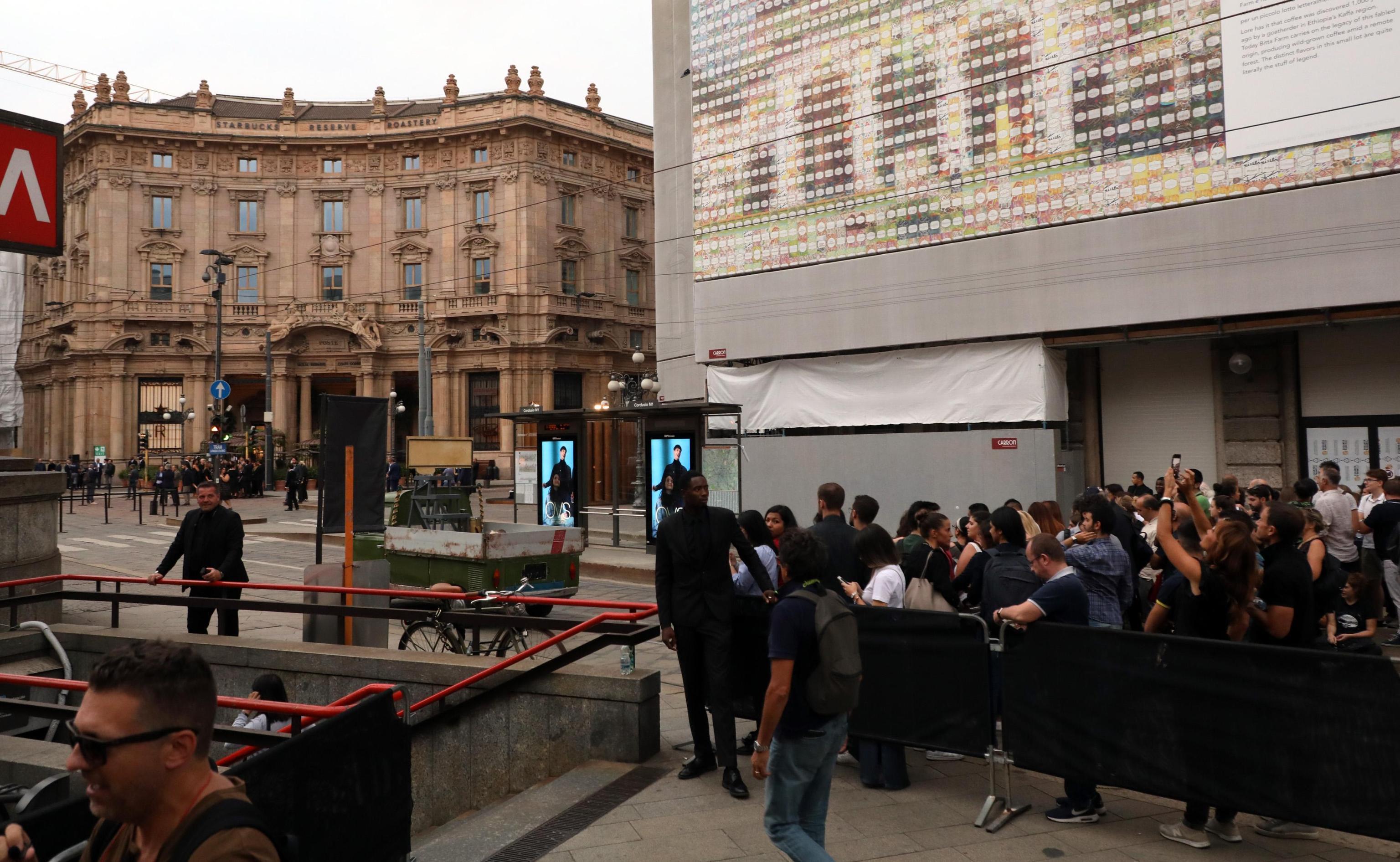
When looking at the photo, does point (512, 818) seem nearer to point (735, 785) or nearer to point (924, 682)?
point (735, 785)

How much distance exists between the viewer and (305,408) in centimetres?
5675

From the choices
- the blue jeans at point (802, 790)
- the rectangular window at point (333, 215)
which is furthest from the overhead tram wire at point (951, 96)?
the rectangular window at point (333, 215)

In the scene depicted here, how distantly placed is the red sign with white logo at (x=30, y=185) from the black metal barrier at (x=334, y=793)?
17.8ft

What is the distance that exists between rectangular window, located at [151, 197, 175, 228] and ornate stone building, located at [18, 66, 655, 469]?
3.9 inches

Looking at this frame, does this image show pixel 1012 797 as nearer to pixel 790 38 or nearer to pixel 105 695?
pixel 105 695

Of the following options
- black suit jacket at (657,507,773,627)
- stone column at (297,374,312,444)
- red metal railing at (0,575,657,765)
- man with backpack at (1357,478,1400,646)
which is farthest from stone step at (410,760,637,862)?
stone column at (297,374,312,444)

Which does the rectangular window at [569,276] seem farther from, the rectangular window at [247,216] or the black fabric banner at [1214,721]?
the black fabric banner at [1214,721]

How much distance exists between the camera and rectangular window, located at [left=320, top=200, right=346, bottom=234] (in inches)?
2296

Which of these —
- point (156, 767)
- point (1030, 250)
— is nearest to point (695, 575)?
point (156, 767)

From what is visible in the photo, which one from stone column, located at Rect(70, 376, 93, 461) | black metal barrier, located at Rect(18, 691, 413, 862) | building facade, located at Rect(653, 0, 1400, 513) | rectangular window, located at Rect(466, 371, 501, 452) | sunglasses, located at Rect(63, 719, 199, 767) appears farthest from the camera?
stone column, located at Rect(70, 376, 93, 461)

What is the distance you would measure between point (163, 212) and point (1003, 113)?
178 ft

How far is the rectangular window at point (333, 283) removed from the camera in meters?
58.1

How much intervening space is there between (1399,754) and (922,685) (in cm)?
243

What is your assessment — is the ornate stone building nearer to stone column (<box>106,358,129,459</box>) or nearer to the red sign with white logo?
stone column (<box>106,358,129,459</box>)
